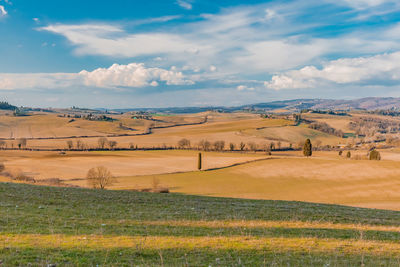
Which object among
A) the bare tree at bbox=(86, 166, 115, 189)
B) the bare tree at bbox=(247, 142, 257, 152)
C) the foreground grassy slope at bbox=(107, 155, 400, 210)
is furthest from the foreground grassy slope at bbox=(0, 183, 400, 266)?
the bare tree at bbox=(247, 142, 257, 152)

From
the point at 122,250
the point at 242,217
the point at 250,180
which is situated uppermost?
the point at 122,250

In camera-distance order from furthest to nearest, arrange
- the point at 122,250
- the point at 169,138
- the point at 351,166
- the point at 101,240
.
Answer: the point at 169,138 → the point at 351,166 → the point at 101,240 → the point at 122,250

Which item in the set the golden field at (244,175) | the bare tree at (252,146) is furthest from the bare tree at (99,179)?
the bare tree at (252,146)

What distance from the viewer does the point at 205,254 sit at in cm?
1060

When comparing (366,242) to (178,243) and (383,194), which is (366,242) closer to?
(178,243)

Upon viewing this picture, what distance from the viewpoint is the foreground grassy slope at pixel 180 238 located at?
9.95 metres

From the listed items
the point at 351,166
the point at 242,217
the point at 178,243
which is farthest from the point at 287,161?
the point at 178,243

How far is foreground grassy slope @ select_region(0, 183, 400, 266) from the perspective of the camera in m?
9.95

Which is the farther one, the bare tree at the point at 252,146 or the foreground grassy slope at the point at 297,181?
the bare tree at the point at 252,146

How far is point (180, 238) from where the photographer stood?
12.7 meters

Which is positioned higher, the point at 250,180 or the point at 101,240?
the point at 101,240

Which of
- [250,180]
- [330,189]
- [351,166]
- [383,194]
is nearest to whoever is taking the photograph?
[383,194]

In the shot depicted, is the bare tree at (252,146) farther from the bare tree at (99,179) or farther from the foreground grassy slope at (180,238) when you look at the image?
the foreground grassy slope at (180,238)

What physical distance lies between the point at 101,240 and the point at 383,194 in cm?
6030
